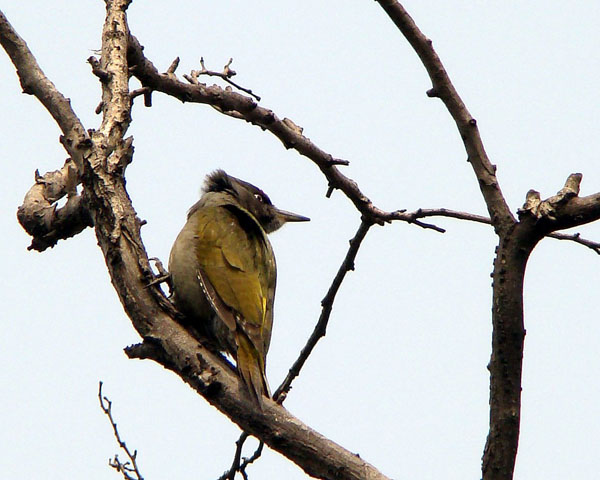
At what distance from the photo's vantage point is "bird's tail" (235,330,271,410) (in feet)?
12.1

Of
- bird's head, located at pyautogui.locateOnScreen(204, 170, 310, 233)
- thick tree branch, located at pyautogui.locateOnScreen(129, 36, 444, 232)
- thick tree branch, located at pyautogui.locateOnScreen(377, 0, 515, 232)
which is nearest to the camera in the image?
thick tree branch, located at pyautogui.locateOnScreen(377, 0, 515, 232)

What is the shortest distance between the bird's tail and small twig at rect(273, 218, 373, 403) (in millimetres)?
281

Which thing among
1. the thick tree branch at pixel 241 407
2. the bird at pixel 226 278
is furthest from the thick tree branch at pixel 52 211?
the thick tree branch at pixel 241 407

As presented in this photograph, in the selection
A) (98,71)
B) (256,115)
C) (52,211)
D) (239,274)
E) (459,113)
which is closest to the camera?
(459,113)

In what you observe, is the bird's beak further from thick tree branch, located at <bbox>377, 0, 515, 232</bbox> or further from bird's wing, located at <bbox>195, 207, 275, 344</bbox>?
thick tree branch, located at <bbox>377, 0, 515, 232</bbox>

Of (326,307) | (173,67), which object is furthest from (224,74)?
(326,307)

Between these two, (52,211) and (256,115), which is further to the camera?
(256,115)

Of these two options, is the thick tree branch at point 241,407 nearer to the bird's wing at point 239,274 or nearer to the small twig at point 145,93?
the bird's wing at point 239,274

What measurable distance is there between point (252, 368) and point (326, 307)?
1009mm

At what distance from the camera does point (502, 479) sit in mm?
3191

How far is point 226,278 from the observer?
5398mm

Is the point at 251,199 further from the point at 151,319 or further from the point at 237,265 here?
the point at 151,319

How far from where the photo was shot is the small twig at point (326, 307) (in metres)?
4.88

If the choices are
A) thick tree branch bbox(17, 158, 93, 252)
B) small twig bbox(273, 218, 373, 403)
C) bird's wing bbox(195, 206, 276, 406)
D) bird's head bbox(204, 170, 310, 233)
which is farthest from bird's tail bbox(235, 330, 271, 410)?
bird's head bbox(204, 170, 310, 233)
